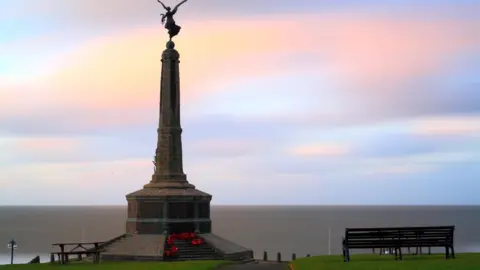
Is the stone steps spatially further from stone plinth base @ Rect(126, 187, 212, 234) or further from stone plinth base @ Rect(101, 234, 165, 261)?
stone plinth base @ Rect(126, 187, 212, 234)

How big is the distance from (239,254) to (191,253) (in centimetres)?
231

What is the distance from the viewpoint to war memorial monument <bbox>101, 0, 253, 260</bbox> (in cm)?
3228

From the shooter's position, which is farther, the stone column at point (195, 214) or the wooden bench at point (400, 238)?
the stone column at point (195, 214)

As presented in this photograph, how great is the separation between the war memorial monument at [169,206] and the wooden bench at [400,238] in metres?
8.64

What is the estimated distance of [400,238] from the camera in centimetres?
2495

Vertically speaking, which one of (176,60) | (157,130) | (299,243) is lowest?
(299,243)

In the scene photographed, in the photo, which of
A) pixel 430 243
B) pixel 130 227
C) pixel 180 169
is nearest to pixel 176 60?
pixel 180 169

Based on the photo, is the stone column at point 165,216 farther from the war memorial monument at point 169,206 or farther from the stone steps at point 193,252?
the stone steps at point 193,252

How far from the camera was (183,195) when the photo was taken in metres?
34.7

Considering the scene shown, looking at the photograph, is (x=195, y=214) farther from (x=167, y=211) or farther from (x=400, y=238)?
(x=400, y=238)

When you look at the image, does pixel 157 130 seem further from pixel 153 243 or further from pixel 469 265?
pixel 469 265

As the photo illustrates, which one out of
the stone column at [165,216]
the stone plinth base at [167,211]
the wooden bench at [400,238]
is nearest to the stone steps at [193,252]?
the stone column at [165,216]

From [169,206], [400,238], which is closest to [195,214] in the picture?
[169,206]

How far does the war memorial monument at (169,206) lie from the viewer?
32.3 m
